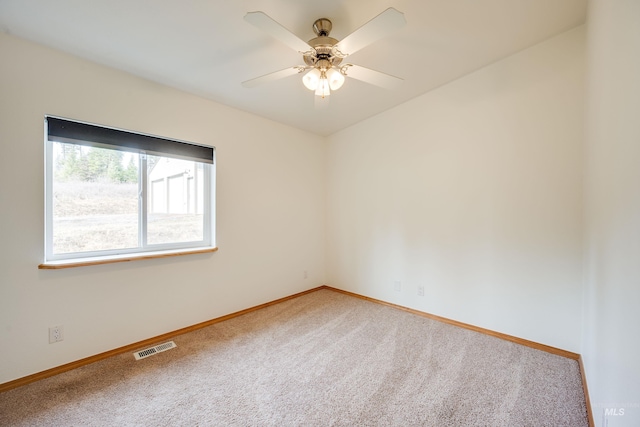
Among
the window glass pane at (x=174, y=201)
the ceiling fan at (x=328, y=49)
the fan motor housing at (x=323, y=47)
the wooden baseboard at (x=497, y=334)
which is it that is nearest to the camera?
the ceiling fan at (x=328, y=49)

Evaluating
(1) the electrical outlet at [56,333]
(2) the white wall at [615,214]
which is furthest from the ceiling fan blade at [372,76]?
(1) the electrical outlet at [56,333]

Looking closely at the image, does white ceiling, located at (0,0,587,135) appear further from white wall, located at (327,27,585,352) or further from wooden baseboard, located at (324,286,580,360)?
wooden baseboard, located at (324,286,580,360)

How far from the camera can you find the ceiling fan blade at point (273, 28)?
1.29m

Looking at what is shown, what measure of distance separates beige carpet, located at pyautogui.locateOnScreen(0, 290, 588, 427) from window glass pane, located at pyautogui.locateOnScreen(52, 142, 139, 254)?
0.99 meters

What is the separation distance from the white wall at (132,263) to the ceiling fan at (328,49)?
1.07 metres

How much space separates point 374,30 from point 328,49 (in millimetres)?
423

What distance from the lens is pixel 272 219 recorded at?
3322mm

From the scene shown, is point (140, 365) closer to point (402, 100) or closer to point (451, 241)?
point (451, 241)

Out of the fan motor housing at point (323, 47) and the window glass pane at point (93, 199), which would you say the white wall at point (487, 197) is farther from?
the window glass pane at point (93, 199)

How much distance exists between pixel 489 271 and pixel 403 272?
2.97 feet

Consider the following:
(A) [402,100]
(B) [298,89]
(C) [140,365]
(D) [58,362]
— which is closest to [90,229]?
(D) [58,362]

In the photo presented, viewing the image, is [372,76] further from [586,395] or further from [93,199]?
[586,395]

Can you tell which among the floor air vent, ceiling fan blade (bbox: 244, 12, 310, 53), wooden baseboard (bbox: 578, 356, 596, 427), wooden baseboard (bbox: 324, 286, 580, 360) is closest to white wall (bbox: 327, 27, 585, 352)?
wooden baseboard (bbox: 324, 286, 580, 360)

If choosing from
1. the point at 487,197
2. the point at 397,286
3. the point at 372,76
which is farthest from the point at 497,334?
the point at 372,76
